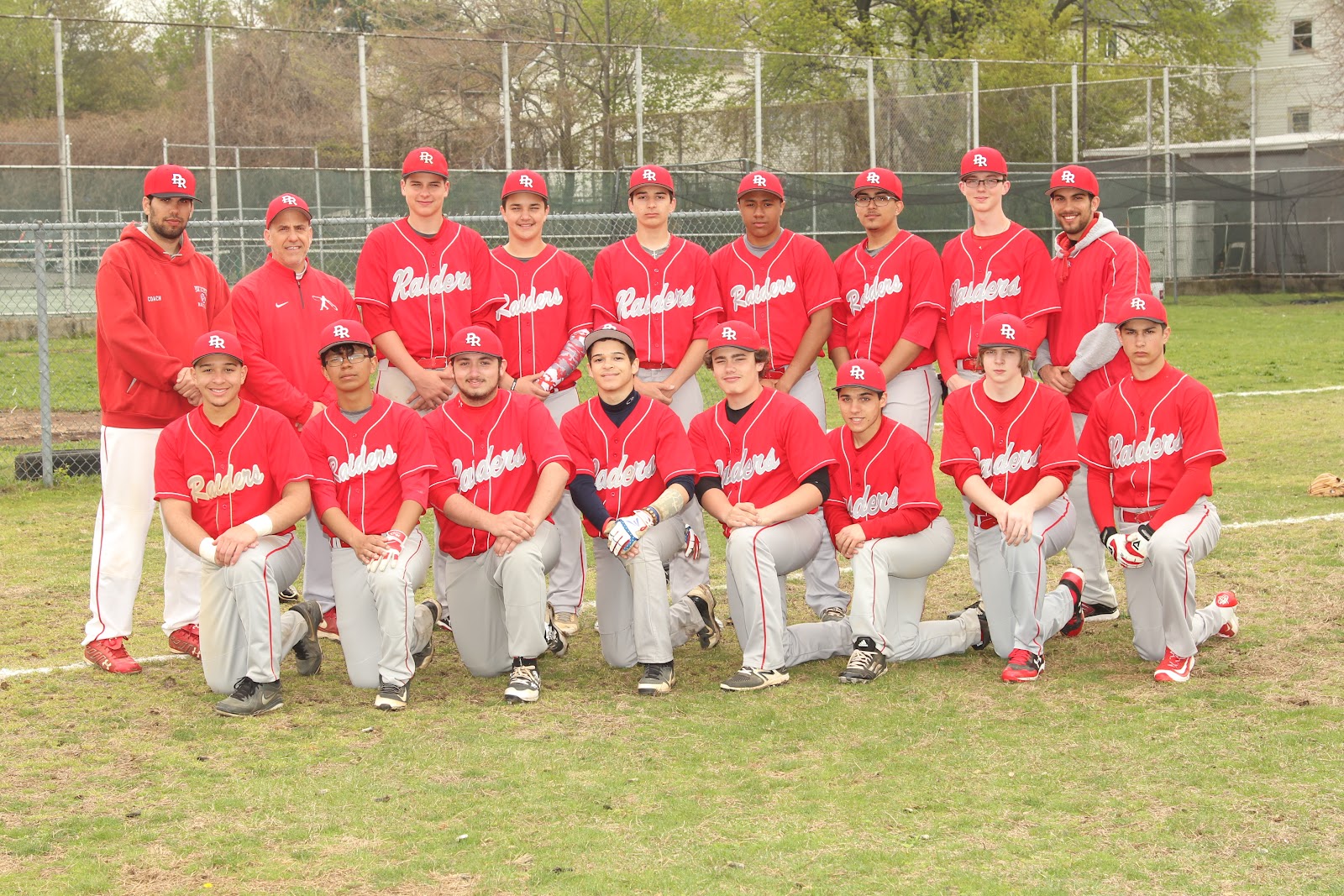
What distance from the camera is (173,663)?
5.68 meters

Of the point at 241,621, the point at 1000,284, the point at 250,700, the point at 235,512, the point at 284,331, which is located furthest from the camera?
the point at 1000,284

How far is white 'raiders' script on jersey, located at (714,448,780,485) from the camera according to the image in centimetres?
550

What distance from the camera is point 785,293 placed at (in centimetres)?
629

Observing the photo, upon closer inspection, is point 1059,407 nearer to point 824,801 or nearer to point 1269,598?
point 1269,598

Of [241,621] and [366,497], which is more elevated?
[366,497]

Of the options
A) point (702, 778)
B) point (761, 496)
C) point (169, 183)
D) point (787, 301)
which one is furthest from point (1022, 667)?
point (169, 183)

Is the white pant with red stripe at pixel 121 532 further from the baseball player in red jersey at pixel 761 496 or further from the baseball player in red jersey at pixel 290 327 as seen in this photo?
the baseball player in red jersey at pixel 761 496

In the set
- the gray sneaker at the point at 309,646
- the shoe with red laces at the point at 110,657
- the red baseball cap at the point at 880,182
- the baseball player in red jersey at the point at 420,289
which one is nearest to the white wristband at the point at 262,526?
the gray sneaker at the point at 309,646

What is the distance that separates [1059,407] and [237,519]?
10.9ft

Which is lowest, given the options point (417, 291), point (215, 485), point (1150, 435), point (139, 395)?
point (215, 485)

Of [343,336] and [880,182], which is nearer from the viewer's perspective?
[343,336]

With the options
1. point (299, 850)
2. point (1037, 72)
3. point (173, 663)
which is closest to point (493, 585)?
point (173, 663)

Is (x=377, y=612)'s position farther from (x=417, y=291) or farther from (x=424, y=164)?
(x=424, y=164)

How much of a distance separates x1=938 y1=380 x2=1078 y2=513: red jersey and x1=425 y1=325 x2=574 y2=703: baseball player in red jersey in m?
1.64
